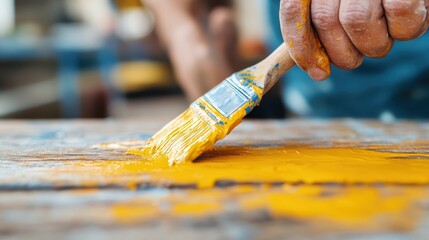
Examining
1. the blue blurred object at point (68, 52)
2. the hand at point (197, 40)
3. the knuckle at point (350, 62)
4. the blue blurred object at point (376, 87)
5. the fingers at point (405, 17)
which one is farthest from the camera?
the blue blurred object at point (68, 52)

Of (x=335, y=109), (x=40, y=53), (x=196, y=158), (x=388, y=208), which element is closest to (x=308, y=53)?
(x=196, y=158)

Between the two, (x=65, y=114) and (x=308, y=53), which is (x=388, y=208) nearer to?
(x=308, y=53)

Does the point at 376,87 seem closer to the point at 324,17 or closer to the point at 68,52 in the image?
the point at 324,17

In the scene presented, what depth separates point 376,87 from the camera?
6.25 feet

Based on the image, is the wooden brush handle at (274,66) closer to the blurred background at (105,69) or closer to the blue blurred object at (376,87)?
the blue blurred object at (376,87)

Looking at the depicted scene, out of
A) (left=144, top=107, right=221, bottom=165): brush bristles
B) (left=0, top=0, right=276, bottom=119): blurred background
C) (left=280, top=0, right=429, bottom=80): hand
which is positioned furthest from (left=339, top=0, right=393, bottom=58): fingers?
(left=0, top=0, right=276, bottom=119): blurred background

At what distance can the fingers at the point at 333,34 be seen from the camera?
3.12ft

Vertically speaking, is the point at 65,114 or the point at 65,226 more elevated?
the point at 65,226

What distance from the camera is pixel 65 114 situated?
4.25m

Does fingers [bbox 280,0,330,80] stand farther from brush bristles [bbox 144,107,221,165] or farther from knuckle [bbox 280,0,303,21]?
brush bristles [bbox 144,107,221,165]

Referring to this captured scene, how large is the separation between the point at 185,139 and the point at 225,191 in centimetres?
27

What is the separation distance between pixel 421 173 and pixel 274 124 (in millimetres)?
764

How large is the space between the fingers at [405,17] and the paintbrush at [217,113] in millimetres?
205

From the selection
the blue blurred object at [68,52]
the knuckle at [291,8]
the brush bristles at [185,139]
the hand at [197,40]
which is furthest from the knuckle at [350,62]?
the blue blurred object at [68,52]
